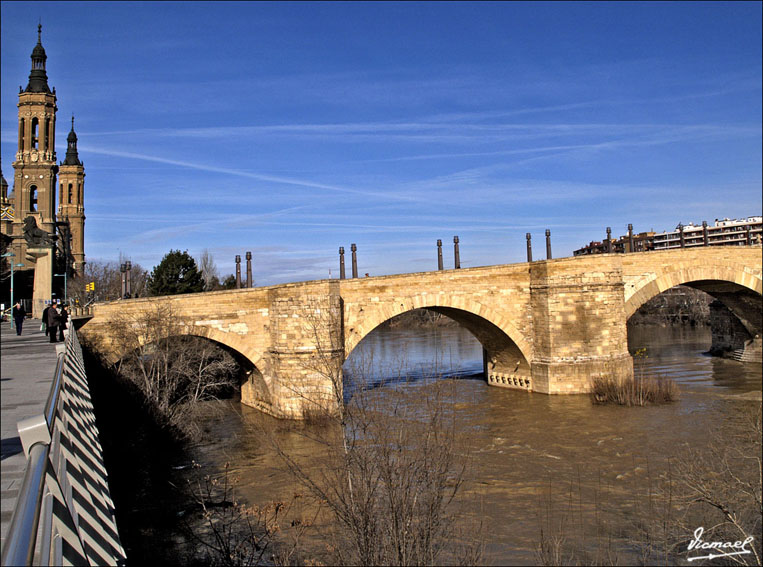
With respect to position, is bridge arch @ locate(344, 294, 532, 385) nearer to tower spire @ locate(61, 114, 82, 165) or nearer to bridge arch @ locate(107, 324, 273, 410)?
bridge arch @ locate(107, 324, 273, 410)

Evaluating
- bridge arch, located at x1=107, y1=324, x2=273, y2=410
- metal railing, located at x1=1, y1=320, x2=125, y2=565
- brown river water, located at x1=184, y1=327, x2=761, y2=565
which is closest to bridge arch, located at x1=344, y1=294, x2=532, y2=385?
brown river water, located at x1=184, y1=327, x2=761, y2=565

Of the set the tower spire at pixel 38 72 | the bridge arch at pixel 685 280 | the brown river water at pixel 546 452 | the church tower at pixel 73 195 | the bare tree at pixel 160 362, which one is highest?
the tower spire at pixel 38 72

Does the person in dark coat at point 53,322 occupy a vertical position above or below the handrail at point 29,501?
above

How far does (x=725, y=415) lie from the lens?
1662 centimetres

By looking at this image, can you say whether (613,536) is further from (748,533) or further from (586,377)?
(586,377)

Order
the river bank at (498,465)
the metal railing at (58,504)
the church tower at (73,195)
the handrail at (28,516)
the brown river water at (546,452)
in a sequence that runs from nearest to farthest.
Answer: the handrail at (28,516)
the metal railing at (58,504)
the river bank at (498,465)
the brown river water at (546,452)
the church tower at (73,195)

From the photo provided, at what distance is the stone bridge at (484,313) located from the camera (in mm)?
17953

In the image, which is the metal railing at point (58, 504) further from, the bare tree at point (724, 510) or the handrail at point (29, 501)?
the bare tree at point (724, 510)

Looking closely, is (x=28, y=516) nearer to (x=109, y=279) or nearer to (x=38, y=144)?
(x=38, y=144)

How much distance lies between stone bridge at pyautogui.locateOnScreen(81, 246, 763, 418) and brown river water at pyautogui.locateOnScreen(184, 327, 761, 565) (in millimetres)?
1087

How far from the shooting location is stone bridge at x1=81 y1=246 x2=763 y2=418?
1795 cm

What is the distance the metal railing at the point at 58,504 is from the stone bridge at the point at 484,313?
13.2 meters

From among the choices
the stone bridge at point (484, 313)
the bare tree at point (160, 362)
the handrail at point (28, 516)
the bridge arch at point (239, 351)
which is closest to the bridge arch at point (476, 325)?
the stone bridge at point (484, 313)

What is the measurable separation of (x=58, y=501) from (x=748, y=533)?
888 cm
